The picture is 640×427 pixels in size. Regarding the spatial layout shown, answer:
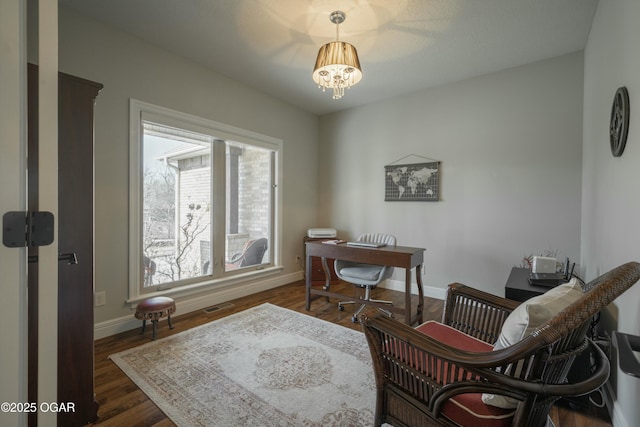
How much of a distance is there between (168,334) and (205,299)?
Answer: 687 millimetres

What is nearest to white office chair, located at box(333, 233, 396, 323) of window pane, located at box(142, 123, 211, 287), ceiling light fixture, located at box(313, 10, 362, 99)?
window pane, located at box(142, 123, 211, 287)

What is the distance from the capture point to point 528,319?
0.96 m

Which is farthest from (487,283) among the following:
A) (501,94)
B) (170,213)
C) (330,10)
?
(170,213)

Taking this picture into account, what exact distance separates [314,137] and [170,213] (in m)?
2.64

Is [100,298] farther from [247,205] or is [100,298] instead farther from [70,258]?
[247,205]

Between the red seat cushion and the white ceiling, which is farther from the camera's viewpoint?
the white ceiling

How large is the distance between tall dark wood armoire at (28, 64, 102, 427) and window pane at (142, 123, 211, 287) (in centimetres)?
141

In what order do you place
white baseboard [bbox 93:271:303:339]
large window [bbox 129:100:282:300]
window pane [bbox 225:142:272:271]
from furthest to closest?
window pane [bbox 225:142:272:271] < large window [bbox 129:100:282:300] < white baseboard [bbox 93:271:303:339]

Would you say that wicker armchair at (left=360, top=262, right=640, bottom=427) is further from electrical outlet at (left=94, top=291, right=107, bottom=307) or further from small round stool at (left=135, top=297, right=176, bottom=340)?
electrical outlet at (left=94, top=291, right=107, bottom=307)

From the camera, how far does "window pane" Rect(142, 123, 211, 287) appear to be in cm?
285

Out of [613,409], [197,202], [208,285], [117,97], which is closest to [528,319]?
[613,409]

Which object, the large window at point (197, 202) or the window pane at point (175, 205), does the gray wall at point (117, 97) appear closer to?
the large window at point (197, 202)

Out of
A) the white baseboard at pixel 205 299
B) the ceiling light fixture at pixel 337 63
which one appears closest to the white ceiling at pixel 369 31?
the ceiling light fixture at pixel 337 63

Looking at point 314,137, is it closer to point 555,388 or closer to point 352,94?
point 352,94
